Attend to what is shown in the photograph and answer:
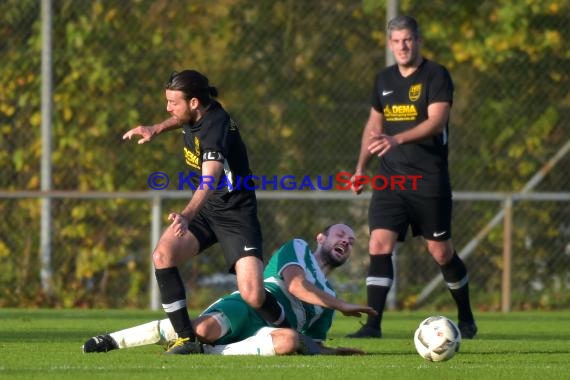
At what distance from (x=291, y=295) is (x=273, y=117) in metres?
6.18

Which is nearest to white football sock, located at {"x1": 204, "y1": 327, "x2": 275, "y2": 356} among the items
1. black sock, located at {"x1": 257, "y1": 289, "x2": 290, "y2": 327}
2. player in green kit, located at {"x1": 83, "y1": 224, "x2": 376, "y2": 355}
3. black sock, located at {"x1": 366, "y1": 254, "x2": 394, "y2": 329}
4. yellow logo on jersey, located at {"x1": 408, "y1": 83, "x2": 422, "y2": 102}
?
player in green kit, located at {"x1": 83, "y1": 224, "x2": 376, "y2": 355}

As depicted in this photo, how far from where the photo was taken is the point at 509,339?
30.5 ft

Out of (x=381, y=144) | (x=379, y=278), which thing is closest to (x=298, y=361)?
(x=381, y=144)

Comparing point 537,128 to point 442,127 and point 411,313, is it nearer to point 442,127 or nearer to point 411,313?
point 411,313

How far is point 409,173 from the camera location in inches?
373

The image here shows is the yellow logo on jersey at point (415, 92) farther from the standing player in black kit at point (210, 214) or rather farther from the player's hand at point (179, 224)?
the player's hand at point (179, 224)

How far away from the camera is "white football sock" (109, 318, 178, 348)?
7.48m

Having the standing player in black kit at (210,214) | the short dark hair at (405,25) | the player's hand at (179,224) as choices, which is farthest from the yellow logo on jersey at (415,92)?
the player's hand at (179,224)

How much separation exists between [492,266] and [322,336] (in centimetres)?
602

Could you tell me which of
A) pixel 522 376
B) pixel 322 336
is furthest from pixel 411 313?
pixel 522 376

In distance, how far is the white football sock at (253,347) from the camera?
7336 mm

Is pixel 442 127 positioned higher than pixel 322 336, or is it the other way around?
pixel 442 127

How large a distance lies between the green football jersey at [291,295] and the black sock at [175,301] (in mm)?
593

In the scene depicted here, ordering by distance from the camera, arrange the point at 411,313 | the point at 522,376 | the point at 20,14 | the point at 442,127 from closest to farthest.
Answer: the point at 522,376, the point at 442,127, the point at 411,313, the point at 20,14
